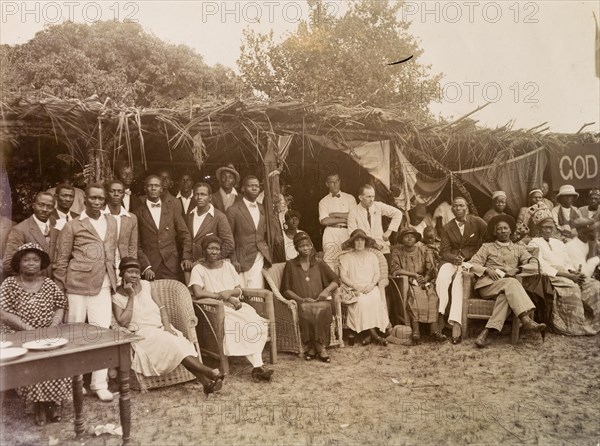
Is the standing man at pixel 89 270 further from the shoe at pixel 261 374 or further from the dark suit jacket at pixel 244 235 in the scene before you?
the dark suit jacket at pixel 244 235

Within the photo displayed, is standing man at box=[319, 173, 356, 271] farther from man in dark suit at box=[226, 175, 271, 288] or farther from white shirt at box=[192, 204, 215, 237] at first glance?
white shirt at box=[192, 204, 215, 237]

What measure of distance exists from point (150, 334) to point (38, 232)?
4.61 ft

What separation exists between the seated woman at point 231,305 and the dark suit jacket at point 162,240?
1.09 feet

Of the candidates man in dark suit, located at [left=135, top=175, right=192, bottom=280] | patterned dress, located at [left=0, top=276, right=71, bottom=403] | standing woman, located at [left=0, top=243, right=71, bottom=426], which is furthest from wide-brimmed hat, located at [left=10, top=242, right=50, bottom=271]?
man in dark suit, located at [left=135, top=175, right=192, bottom=280]

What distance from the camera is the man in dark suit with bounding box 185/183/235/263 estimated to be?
19.6 feet

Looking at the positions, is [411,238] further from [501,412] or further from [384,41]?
[384,41]

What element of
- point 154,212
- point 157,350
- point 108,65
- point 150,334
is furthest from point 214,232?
point 108,65

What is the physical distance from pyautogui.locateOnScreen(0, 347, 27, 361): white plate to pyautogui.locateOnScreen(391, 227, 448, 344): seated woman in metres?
4.60

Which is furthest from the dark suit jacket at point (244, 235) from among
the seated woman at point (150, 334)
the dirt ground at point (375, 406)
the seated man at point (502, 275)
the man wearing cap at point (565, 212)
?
the man wearing cap at point (565, 212)

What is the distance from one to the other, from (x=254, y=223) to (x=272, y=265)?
1.80 feet

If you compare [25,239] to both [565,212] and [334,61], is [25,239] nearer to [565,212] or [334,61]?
[565,212]

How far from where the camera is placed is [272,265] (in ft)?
20.9

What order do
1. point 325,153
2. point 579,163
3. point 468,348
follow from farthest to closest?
point 579,163 < point 325,153 < point 468,348

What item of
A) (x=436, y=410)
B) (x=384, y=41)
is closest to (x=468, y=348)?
(x=436, y=410)
